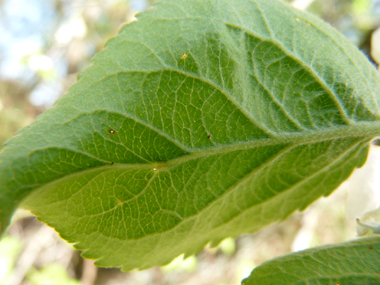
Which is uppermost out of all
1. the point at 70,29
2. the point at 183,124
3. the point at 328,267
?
the point at 70,29

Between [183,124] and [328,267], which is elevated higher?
[183,124]

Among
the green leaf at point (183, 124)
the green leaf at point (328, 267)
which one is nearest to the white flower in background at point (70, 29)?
the green leaf at point (183, 124)

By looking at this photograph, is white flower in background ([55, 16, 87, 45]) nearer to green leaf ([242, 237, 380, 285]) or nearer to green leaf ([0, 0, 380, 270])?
green leaf ([0, 0, 380, 270])

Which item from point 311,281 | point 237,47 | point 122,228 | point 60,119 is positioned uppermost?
point 237,47

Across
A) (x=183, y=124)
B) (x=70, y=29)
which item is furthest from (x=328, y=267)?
(x=70, y=29)

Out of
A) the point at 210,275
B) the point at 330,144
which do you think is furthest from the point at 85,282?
the point at 330,144

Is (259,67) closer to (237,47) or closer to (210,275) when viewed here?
(237,47)

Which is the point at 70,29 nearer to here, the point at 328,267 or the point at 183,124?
the point at 183,124
